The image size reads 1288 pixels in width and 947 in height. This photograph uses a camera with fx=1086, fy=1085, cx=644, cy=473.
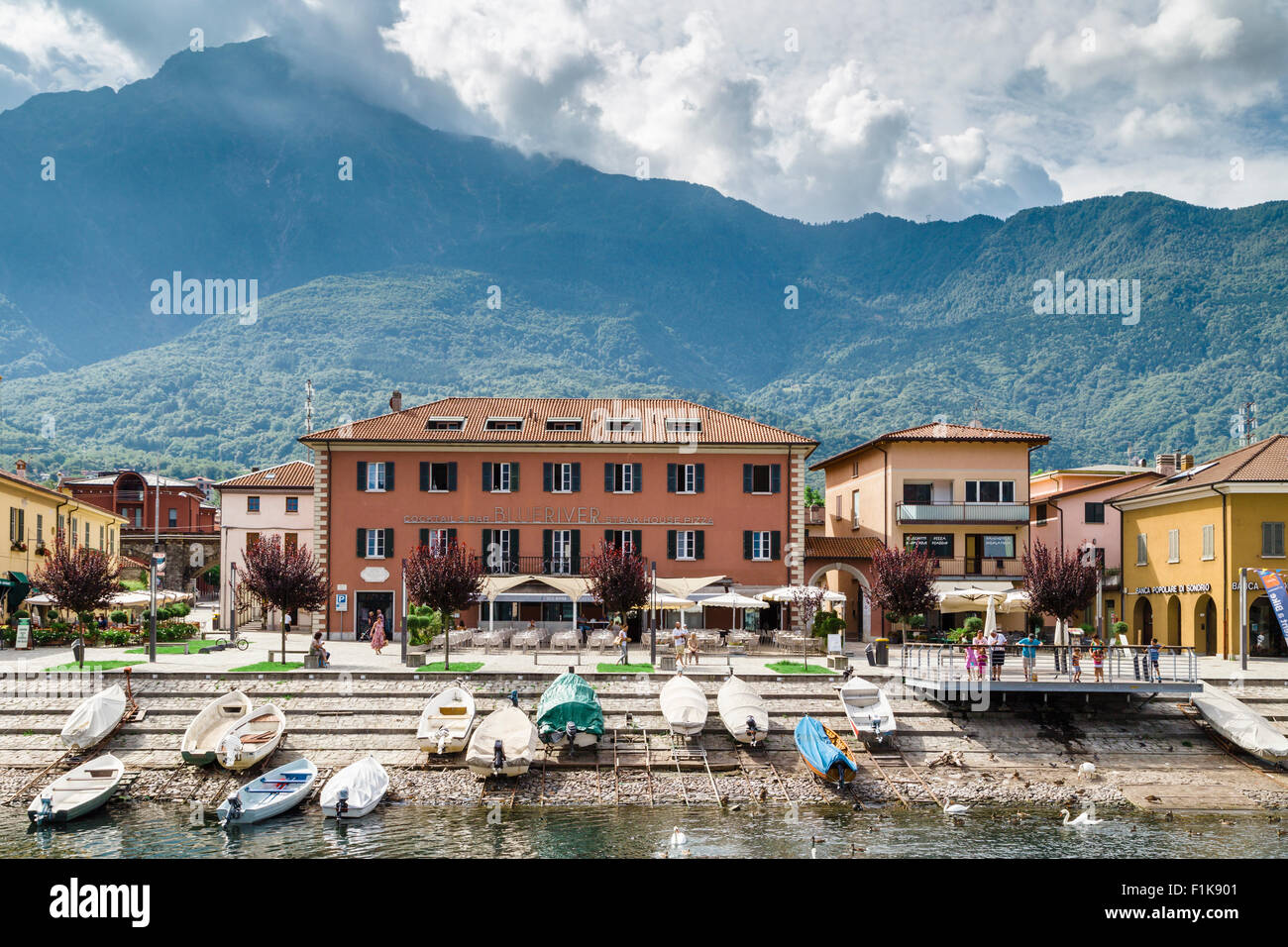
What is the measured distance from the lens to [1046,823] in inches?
1022

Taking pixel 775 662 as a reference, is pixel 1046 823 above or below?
below

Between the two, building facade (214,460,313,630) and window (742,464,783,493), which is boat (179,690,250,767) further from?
building facade (214,460,313,630)

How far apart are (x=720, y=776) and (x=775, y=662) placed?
9551 millimetres

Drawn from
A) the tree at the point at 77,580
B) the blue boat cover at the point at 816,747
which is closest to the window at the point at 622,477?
the tree at the point at 77,580

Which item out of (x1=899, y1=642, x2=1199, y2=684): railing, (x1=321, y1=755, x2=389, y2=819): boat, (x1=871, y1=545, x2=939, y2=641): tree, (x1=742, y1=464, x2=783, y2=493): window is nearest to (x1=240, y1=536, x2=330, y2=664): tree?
(x1=321, y1=755, x2=389, y2=819): boat

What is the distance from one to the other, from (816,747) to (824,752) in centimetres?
47

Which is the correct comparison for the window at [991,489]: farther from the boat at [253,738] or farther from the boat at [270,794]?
the boat at [270,794]

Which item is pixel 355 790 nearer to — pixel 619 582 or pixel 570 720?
pixel 570 720

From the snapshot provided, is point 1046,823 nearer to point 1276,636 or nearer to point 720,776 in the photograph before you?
point 720,776

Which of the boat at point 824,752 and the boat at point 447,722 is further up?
the boat at point 447,722

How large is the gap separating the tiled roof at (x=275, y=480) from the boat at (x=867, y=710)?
41035 mm

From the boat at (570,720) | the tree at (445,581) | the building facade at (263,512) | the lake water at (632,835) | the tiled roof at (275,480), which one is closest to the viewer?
the lake water at (632,835)

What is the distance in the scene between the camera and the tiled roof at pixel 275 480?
63406 mm
